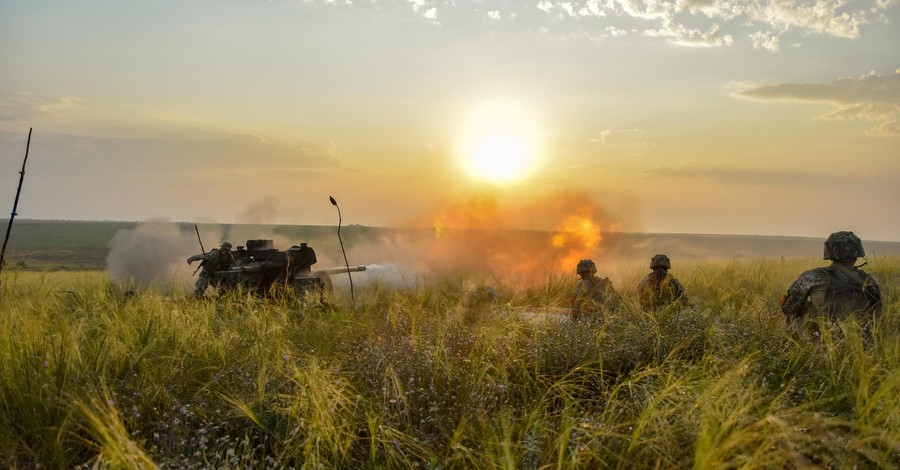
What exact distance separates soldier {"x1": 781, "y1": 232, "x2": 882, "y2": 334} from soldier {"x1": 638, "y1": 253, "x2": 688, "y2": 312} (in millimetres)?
1201

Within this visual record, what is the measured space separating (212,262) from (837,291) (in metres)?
8.82

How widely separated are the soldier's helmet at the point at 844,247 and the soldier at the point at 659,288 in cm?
165

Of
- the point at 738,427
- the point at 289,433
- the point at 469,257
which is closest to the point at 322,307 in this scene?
the point at 289,433

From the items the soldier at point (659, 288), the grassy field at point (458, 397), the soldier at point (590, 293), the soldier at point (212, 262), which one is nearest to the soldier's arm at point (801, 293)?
the soldier at point (659, 288)

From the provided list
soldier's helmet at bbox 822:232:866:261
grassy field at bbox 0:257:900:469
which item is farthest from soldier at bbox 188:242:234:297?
soldier's helmet at bbox 822:232:866:261

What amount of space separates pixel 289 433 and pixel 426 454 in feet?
2.87

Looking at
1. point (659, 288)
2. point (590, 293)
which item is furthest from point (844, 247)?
point (590, 293)

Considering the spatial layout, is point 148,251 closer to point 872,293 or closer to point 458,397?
point 458,397

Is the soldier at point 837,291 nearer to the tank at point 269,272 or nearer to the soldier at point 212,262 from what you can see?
the tank at point 269,272

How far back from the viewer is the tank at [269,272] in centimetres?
1082

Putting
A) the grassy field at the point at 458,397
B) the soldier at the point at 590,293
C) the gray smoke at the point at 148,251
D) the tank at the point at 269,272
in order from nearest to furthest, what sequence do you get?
the grassy field at the point at 458,397
the soldier at the point at 590,293
the tank at the point at 269,272
the gray smoke at the point at 148,251

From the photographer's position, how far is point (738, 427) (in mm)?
3482

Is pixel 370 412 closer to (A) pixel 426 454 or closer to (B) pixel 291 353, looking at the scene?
(A) pixel 426 454

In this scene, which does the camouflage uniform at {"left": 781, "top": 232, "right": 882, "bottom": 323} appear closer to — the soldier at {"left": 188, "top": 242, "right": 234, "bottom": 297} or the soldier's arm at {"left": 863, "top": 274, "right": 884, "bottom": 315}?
the soldier's arm at {"left": 863, "top": 274, "right": 884, "bottom": 315}
